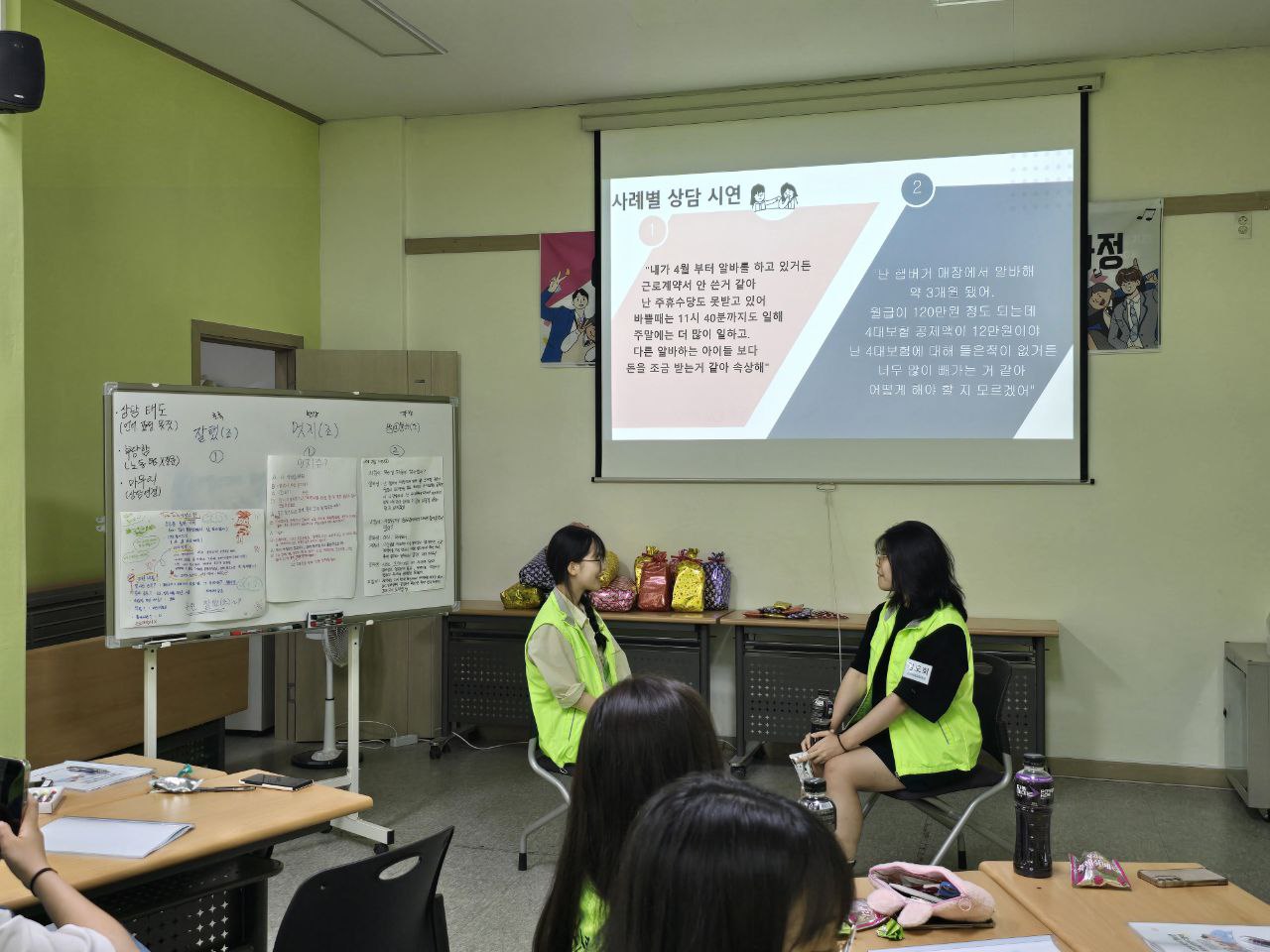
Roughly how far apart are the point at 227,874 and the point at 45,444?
96.5 inches

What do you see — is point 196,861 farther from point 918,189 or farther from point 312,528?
point 918,189

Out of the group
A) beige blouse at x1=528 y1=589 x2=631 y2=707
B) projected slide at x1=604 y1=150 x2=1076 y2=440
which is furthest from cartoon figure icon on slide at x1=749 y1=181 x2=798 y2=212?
beige blouse at x1=528 y1=589 x2=631 y2=707

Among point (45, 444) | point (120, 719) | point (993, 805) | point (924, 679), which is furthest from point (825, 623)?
point (45, 444)

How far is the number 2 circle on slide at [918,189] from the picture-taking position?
5121mm

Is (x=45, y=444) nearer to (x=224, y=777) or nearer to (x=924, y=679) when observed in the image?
(x=224, y=777)

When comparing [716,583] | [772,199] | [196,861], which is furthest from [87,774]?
[772,199]

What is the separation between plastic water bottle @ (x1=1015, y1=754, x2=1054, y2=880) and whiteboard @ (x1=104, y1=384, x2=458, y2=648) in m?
2.83

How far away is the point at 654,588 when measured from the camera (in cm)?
525

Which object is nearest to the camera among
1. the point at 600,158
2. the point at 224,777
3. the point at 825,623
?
the point at 224,777

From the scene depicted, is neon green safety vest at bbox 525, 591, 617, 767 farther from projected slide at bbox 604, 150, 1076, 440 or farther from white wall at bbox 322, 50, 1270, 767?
projected slide at bbox 604, 150, 1076, 440

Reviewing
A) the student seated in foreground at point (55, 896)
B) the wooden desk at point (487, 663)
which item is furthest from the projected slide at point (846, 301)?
the student seated in foreground at point (55, 896)

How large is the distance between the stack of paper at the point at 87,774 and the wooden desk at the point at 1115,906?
2.04 m

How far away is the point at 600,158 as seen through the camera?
5562 mm

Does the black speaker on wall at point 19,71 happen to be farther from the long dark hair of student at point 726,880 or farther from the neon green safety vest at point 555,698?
the long dark hair of student at point 726,880
